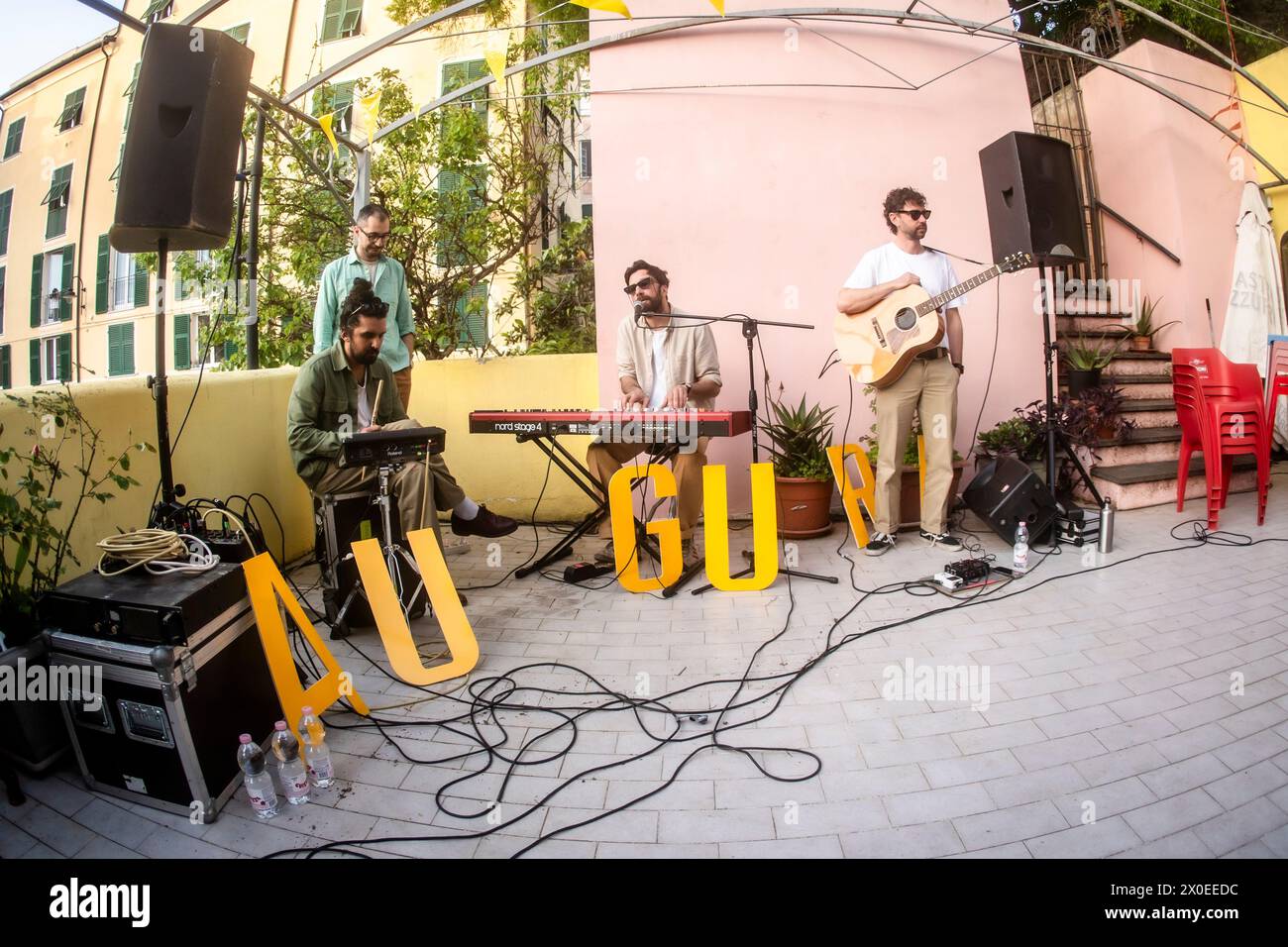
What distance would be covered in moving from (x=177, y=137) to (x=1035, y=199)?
4.28 metres

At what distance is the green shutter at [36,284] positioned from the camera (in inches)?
531

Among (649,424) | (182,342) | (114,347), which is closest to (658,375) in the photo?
(649,424)

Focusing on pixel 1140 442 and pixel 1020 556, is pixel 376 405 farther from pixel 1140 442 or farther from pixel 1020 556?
pixel 1140 442

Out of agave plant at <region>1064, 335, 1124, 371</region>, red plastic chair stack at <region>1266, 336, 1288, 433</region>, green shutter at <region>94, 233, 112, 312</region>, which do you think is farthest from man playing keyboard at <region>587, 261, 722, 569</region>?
green shutter at <region>94, 233, 112, 312</region>

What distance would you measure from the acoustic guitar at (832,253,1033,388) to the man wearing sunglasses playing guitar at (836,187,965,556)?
0.21 ft

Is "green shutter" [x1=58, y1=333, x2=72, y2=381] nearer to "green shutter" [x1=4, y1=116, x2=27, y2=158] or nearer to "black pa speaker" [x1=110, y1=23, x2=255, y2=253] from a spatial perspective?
"green shutter" [x1=4, y1=116, x2=27, y2=158]

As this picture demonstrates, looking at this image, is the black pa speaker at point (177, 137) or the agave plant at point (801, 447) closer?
the black pa speaker at point (177, 137)

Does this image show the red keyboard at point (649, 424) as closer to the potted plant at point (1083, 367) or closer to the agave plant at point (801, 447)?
the agave plant at point (801, 447)

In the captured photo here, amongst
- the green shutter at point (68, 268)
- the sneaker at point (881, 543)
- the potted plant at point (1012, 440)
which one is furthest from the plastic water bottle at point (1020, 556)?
the green shutter at point (68, 268)

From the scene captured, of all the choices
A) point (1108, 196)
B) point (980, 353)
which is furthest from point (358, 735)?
point (1108, 196)

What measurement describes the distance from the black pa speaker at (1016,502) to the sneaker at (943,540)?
0.22 metres
